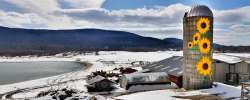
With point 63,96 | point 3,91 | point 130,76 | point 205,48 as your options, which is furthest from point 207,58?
point 3,91

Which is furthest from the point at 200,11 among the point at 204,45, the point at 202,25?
the point at 204,45

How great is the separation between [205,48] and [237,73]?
11288 millimetres

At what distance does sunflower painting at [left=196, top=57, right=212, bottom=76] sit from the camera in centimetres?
4966

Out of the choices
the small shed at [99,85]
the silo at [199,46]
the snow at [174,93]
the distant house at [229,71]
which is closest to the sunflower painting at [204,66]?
the silo at [199,46]

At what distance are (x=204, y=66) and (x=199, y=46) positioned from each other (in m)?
3.27

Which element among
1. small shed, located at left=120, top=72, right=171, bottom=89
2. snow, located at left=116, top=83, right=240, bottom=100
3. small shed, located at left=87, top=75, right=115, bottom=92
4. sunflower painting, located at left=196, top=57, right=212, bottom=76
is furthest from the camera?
small shed, located at left=87, top=75, right=115, bottom=92

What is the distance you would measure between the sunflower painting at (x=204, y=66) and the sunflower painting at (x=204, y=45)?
1264 millimetres

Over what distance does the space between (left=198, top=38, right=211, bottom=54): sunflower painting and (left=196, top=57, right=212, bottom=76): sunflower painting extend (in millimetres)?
1264

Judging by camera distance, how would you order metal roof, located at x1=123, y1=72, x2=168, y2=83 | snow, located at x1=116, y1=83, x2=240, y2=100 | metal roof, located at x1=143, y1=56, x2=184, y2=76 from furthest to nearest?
metal roof, located at x1=143, y1=56, x2=184, y2=76
metal roof, located at x1=123, y1=72, x2=168, y2=83
snow, located at x1=116, y1=83, x2=240, y2=100

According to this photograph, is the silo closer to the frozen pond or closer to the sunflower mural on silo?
the sunflower mural on silo

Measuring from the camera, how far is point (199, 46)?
162ft

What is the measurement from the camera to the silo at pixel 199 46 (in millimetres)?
49469

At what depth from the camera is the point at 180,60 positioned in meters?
62.7

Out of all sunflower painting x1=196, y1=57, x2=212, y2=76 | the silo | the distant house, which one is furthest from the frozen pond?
sunflower painting x1=196, y1=57, x2=212, y2=76
